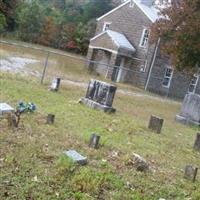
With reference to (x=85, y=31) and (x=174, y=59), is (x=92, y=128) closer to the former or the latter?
(x=174, y=59)

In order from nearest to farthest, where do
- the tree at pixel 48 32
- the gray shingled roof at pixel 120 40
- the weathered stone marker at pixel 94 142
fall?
1. the weathered stone marker at pixel 94 142
2. the gray shingled roof at pixel 120 40
3. the tree at pixel 48 32

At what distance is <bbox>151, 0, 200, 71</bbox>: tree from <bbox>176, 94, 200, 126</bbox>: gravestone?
9.98 ft

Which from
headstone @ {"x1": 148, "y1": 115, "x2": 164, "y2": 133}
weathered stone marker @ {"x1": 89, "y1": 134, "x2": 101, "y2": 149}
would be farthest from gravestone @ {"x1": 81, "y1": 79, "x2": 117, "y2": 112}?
weathered stone marker @ {"x1": 89, "y1": 134, "x2": 101, "y2": 149}

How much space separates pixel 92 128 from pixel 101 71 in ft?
76.4

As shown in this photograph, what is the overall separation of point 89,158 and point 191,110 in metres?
9.71

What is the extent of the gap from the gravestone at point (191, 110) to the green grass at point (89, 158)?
4.10m

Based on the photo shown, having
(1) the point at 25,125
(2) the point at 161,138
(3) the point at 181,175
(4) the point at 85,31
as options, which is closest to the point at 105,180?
(3) the point at 181,175

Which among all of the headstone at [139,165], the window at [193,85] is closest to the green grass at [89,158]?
the headstone at [139,165]

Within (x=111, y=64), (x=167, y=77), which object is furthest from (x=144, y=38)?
(x=167, y=77)

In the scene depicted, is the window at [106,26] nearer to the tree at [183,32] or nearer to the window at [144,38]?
the window at [144,38]

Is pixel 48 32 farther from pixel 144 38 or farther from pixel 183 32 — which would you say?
pixel 183 32

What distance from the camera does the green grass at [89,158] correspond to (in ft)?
20.0

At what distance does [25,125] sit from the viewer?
8945 millimetres

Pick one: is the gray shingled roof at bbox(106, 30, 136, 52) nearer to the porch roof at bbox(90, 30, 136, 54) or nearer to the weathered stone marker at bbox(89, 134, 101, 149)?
the porch roof at bbox(90, 30, 136, 54)
